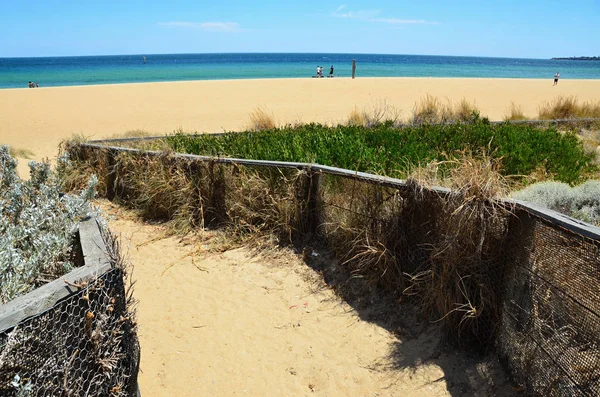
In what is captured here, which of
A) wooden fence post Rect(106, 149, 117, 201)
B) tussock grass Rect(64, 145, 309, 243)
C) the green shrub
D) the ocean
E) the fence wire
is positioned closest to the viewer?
the fence wire

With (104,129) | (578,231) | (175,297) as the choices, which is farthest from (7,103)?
(578,231)

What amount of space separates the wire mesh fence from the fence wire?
103 inches

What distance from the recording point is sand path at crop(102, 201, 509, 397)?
13.2ft

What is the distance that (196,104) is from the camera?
22578mm

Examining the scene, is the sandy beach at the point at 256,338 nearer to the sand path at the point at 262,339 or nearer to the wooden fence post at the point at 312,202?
the sand path at the point at 262,339

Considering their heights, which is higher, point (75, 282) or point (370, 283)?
point (75, 282)

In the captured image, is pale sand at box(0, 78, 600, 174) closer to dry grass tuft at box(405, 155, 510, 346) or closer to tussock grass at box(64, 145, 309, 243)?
tussock grass at box(64, 145, 309, 243)

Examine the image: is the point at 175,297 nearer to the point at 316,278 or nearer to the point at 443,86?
the point at 316,278

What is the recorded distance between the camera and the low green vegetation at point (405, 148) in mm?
6438

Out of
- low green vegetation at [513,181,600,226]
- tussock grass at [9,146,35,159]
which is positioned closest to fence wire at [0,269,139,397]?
low green vegetation at [513,181,600,226]

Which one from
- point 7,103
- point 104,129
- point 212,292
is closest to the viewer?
point 212,292

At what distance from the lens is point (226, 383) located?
4.10 meters

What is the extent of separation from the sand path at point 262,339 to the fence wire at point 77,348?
130 centimetres

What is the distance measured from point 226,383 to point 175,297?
5.10 ft
